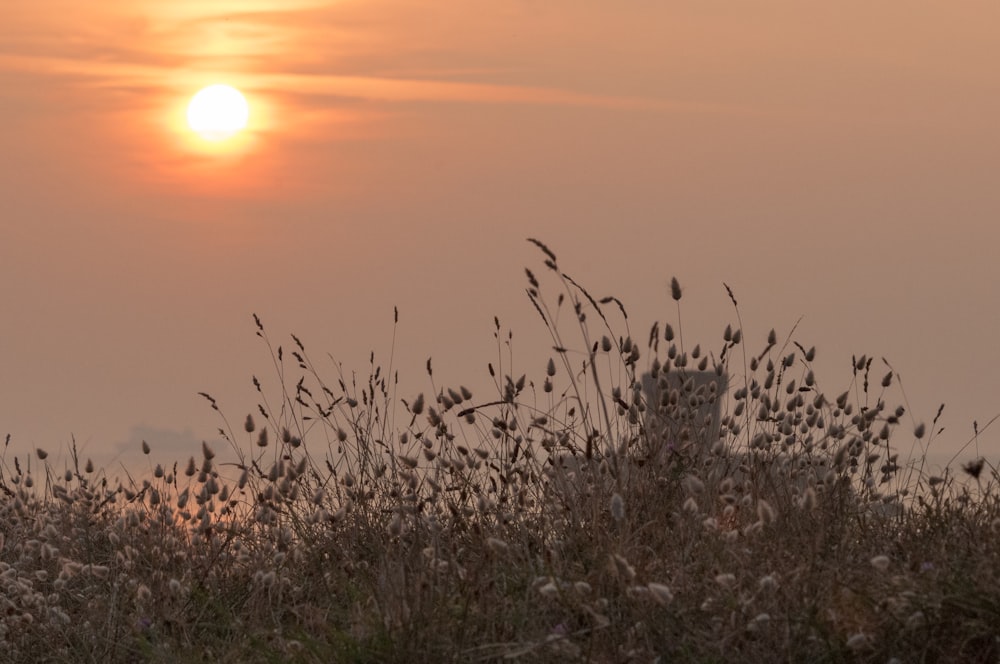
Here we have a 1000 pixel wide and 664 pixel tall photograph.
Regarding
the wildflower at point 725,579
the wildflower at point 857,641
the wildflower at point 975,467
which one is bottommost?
the wildflower at point 857,641

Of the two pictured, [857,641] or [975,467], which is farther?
[975,467]

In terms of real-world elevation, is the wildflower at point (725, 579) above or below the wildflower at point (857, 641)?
above

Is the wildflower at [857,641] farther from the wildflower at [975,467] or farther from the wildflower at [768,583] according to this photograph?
the wildflower at [975,467]

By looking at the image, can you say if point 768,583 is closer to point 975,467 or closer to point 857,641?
point 857,641

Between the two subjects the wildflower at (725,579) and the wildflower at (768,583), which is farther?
the wildflower at (725,579)

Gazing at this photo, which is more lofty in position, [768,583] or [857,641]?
[768,583]

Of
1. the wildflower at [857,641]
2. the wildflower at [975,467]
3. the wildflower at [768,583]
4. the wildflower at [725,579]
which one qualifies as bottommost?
the wildflower at [857,641]

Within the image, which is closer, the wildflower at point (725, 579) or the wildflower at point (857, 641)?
the wildflower at point (857, 641)

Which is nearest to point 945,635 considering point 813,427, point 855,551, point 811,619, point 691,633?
point 811,619

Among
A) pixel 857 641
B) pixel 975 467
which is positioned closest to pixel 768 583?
pixel 857 641

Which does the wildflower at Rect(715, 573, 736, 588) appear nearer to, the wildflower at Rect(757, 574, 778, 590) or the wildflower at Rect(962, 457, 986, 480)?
the wildflower at Rect(757, 574, 778, 590)

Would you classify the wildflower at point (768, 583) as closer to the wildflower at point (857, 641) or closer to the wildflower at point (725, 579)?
the wildflower at point (725, 579)

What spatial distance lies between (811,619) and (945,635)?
40cm

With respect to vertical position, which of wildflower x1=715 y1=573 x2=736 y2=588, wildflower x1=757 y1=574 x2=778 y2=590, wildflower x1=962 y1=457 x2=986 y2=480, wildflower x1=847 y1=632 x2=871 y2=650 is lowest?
wildflower x1=847 y1=632 x2=871 y2=650
